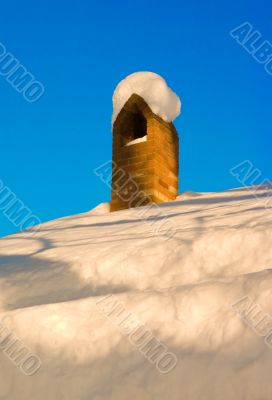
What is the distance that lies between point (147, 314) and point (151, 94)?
707 cm

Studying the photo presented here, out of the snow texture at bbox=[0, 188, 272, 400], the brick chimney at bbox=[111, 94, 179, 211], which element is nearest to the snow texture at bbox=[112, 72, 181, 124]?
the brick chimney at bbox=[111, 94, 179, 211]

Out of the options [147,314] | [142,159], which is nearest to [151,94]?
[142,159]

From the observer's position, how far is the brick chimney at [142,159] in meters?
7.94

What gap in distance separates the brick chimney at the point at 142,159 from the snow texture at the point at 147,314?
4590mm

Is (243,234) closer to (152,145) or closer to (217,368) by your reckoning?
(217,368)

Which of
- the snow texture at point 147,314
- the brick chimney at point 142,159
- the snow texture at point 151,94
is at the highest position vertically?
the snow texture at point 151,94

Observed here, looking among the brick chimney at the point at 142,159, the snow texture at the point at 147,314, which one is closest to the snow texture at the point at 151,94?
the brick chimney at the point at 142,159

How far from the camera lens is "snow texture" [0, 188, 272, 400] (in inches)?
63.5

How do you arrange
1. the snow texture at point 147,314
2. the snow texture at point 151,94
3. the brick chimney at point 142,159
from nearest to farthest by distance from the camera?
1. the snow texture at point 147,314
2. the brick chimney at point 142,159
3. the snow texture at point 151,94

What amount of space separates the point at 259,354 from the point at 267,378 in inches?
4.9

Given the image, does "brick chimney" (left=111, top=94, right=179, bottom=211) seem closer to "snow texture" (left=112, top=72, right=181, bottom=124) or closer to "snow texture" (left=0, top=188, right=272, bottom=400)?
"snow texture" (left=112, top=72, right=181, bottom=124)

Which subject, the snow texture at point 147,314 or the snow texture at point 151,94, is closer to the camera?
the snow texture at point 147,314

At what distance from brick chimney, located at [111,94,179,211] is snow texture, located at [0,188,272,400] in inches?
181

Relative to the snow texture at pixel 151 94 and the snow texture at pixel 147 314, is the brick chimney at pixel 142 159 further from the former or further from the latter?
A: the snow texture at pixel 147 314
